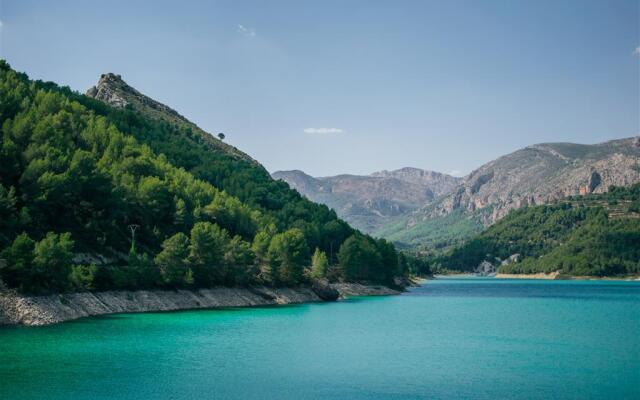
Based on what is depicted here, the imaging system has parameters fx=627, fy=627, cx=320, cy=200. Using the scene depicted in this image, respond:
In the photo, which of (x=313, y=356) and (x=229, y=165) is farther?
(x=229, y=165)

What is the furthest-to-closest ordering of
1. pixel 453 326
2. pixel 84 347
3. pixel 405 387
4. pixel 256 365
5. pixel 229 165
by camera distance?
pixel 229 165 < pixel 453 326 < pixel 84 347 < pixel 256 365 < pixel 405 387

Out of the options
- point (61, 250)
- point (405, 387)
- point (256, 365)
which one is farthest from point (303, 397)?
point (61, 250)

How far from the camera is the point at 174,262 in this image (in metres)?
87.5

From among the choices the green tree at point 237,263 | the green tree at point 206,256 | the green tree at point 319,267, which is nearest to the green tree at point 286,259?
the green tree at point 237,263

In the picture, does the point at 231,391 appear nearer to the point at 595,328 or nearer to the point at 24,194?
the point at 595,328

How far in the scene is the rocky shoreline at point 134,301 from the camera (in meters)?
61.3

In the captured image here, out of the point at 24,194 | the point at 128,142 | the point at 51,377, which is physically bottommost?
the point at 51,377

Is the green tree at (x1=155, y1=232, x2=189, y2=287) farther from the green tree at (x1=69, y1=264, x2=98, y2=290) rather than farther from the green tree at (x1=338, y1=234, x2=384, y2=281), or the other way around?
the green tree at (x1=338, y1=234, x2=384, y2=281)

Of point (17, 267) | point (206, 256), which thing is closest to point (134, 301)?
point (206, 256)

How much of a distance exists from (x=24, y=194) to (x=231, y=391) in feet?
178

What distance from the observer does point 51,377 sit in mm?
37125

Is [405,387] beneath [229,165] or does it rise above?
beneath

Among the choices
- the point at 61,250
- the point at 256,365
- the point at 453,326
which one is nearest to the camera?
the point at 256,365

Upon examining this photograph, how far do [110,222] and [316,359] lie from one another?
184 ft
